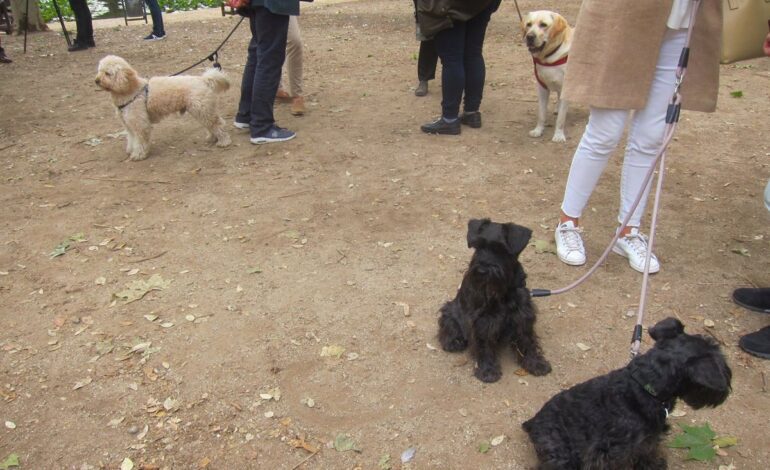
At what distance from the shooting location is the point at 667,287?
3473mm

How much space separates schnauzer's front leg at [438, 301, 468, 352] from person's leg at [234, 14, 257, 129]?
3680mm

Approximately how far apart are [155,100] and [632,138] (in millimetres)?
4505

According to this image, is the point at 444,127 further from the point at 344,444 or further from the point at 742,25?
the point at 344,444

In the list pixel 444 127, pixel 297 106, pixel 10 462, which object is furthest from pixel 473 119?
Result: pixel 10 462

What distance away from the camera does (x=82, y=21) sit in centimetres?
972

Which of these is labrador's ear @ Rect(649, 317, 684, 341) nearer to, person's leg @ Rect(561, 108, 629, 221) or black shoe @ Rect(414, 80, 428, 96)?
person's leg @ Rect(561, 108, 629, 221)

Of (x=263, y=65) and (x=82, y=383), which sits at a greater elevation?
(x=263, y=65)

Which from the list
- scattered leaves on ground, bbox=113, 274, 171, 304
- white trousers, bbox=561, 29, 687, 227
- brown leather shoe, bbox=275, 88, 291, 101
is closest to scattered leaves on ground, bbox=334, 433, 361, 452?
scattered leaves on ground, bbox=113, 274, 171, 304

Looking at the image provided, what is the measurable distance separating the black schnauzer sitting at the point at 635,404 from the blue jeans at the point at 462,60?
3.92 m

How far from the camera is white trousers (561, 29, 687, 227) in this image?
309 cm

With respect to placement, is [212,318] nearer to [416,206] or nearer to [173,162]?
[416,206]

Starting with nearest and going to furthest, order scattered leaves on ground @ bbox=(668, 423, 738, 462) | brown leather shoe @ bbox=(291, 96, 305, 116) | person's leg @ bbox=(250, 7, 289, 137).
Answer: scattered leaves on ground @ bbox=(668, 423, 738, 462) < person's leg @ bbox=(250, 7, 289, 137) < brown leather shoe @ bbox=(291, 96, 305, 116)

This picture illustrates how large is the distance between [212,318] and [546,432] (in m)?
2.12

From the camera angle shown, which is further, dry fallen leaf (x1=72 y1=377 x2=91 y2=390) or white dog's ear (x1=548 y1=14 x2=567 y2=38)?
white dog's ear (x1=548 y1=14 x2=567 y2=38)
